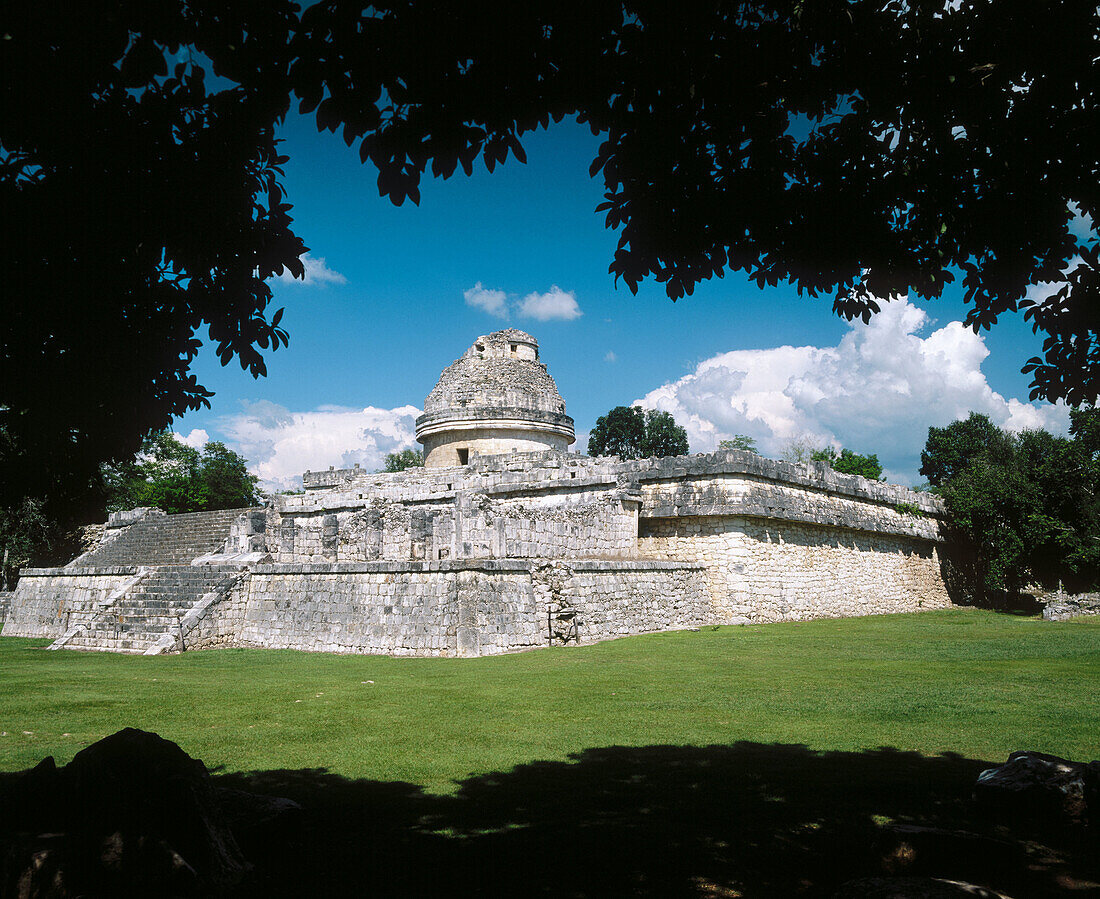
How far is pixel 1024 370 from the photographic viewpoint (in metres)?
6.11

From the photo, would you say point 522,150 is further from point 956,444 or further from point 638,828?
point 956,444

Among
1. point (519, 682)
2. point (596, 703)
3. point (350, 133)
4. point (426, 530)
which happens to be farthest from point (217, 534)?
point (350, 133)

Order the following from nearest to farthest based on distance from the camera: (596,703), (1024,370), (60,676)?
(1024,370) → (596,703) → (60,676)

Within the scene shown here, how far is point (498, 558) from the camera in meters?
13.9

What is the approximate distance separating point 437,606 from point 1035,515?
57.2 ft

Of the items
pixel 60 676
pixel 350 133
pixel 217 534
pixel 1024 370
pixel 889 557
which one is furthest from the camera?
pixel 889 557

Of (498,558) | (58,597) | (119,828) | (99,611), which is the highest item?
(498,558)

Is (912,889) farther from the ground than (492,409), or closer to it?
closer to it

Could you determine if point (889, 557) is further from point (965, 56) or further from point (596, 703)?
point (965, 56)

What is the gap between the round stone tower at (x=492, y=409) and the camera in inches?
1019

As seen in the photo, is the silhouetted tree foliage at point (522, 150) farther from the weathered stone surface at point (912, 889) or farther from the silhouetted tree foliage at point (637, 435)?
the silhouetted tree foliage at point (637, 435)

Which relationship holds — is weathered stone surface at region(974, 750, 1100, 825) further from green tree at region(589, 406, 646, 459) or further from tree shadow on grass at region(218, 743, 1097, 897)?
green tree at region(589, 406, 646, 459)

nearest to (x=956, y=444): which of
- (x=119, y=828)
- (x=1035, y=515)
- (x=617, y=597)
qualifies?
(x=1035, y=515)

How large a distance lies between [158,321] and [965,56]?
4.98 metres
